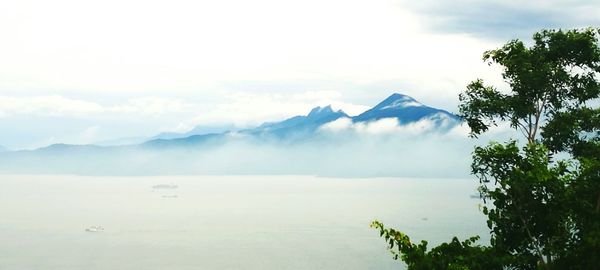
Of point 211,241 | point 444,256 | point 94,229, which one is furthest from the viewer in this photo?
point 94,229

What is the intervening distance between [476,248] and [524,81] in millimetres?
9069

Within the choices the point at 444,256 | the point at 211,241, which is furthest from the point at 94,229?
the point at 444,256

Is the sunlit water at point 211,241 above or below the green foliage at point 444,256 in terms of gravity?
below

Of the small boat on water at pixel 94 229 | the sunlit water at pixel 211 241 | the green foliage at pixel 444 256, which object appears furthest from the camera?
the small boat on water at pixel 94 229

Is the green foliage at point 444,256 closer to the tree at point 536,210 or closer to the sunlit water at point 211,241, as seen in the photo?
the tree at point 536,210

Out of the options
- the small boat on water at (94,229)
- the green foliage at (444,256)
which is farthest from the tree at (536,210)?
the small boat on water at (94,229)

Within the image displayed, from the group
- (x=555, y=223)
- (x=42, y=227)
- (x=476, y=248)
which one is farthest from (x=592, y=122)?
(x=42, y=227)

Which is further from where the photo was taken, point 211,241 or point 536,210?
point 211,241

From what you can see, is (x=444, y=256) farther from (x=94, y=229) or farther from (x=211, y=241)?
(x=94, y=229)

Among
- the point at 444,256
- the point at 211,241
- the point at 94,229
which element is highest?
the point at 444,256

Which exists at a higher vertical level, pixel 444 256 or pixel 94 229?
pixel 444 256

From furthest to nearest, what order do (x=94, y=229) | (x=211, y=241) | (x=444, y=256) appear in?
1. (x=94, y=229)
2. (x=211, y=241)
3. (x=444, y=256)

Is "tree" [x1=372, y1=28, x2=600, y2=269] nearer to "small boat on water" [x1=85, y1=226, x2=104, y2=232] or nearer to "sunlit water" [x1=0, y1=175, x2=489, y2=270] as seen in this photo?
"sunlit water" [x1=0, y1=175, x2=489, y2=270]

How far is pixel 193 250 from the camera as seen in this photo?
128 m
